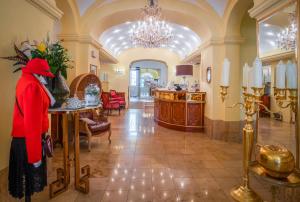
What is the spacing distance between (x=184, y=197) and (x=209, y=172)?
41.5 inches

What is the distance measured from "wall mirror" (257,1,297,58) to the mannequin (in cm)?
271

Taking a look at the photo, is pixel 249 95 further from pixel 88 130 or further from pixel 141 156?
pixel 88 130

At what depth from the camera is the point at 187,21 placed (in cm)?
710

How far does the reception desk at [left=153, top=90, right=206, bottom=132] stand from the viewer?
23.8 feet

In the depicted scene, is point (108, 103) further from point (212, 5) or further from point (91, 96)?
point (91, 96)

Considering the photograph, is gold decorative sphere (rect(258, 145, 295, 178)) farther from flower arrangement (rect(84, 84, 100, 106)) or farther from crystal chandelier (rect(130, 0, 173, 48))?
crystal chandelier (rect(130, 0, 173, 48))

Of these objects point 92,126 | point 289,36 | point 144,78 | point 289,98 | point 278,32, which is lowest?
point 92,126

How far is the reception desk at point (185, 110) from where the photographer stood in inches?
286

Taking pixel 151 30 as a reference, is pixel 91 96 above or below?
below

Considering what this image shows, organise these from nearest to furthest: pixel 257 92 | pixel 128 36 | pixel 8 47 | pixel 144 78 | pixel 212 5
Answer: pixel 257 92, pixel 8 47, pixel 212 5, pixel 128 36, pixel 144 78

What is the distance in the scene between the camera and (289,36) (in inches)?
104

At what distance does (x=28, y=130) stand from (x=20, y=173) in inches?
20.0

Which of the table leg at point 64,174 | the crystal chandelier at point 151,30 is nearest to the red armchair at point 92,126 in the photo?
the table leg at point 64,174

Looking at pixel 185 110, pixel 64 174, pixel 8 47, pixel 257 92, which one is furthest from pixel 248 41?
pixel 8 47
